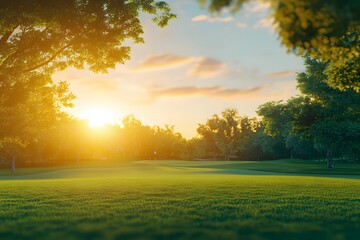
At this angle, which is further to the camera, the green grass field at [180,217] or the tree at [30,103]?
the tree at [30,103]

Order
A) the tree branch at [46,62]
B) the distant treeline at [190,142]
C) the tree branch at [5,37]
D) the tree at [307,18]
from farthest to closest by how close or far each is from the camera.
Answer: the distant treeline at [190,142]
the tree branch at [46,62]
the tree branch at [5,37]
the tree at [307,18]

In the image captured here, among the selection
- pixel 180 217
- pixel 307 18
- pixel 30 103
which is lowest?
pixel 180 217

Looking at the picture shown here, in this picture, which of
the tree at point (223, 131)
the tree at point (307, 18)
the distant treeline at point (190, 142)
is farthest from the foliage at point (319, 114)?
the tree at point (223, 131)

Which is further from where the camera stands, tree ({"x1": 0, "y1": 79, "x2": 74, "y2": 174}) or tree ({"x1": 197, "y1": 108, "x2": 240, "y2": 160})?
tree ({"x1": 197, "y1": 108, "x2": 240, "y2": 160})

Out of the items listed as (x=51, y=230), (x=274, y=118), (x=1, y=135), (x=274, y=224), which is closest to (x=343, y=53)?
(x=274, y=224)

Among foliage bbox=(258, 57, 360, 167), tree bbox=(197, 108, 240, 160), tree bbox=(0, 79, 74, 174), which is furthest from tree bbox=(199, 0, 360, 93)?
tree bbox=(197, 108, 240, 160)

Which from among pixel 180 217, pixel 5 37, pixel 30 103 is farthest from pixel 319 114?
pixel 180 217

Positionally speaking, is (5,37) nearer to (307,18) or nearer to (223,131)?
(307,18)

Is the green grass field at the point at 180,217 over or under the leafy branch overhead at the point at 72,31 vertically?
under

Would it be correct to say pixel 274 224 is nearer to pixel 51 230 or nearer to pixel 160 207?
pixel 160 207

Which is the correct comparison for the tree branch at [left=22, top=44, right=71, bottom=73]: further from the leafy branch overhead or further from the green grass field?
the green grass field

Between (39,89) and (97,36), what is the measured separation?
5.69 m

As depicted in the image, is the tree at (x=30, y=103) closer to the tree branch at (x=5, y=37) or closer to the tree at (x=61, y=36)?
the tree at (x=61, y=36)

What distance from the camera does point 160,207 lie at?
1099 cm
